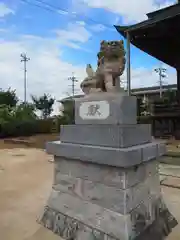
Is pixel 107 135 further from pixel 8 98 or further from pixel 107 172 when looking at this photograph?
pixel 8 98

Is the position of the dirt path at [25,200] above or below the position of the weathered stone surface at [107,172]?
below


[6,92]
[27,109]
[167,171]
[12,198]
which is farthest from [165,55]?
[6,92]

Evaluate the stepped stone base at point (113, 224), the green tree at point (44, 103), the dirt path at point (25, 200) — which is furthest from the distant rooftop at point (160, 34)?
the green tree at point (44, 103)

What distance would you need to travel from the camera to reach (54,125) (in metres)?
17.8

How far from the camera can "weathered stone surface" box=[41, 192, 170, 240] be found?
2.29 m

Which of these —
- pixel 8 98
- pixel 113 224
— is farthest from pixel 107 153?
Result: pixel 8 98

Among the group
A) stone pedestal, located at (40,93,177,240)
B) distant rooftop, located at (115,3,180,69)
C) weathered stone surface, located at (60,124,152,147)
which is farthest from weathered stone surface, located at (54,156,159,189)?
distant rooftop, located at (115,3,180,69)

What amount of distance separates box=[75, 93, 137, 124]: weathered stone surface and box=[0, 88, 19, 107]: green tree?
18.6m

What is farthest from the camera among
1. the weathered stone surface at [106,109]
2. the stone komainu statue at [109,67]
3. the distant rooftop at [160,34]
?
the distant rooftop at [160,34]

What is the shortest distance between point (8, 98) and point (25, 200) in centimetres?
1826

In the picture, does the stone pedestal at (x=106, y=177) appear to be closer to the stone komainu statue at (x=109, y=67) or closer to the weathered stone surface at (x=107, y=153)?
the weathered stone surface at (x=107, y=153)

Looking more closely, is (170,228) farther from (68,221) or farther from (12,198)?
(12,198)

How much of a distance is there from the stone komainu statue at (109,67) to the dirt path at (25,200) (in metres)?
1.73

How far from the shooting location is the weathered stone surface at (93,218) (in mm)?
2287
